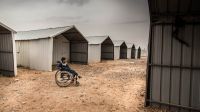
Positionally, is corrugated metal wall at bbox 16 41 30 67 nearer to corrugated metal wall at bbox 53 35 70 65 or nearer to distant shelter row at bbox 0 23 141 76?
distant shelter row at bbox 0 23 141 76

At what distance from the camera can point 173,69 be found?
8.30m

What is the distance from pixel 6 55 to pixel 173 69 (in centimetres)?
1215

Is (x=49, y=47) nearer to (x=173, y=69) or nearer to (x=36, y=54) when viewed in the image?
(x=36, y=54)

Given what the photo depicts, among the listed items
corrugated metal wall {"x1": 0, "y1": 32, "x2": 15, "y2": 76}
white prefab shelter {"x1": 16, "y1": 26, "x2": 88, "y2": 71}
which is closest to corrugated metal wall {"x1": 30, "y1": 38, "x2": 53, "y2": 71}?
white prefab shelter {"x1": 16, "y1": 26, "x2": 88, "y2": 71}

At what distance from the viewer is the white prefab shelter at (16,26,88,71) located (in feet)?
62.7

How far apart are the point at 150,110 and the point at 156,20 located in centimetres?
335

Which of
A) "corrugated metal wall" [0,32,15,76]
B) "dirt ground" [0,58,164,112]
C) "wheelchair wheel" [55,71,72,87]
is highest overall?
"corrugated metal wall" [0,32,15,76]

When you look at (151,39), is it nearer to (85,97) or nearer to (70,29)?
(85,97)

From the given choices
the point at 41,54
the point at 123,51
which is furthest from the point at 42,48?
the point at 123,51

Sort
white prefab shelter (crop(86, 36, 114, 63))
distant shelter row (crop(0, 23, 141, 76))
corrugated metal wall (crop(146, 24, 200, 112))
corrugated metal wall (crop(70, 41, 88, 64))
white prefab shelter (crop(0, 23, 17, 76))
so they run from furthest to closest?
white prefab shelter (crop(86, 36, 114, 63)) → corrugated metal wall (crop(70, 41, 88, 64)) → distant shelter row (crop(0, 23, 141, 76)) → white prefab shelter (crop(0, 23, 17, 76)) → corrugated metal wall (crop(146, 24, 200, 112))

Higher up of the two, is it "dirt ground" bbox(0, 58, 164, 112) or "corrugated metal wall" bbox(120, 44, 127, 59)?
"corrugated metal wall" bbox(120, 44, 127, 59)

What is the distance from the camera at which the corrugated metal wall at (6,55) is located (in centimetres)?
1585

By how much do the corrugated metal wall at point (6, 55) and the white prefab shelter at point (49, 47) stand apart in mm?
Answer: 3506

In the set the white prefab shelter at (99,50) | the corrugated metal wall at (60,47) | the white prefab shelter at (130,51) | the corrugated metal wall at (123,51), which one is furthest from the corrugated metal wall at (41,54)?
the white prefab shelter at (130,51)
